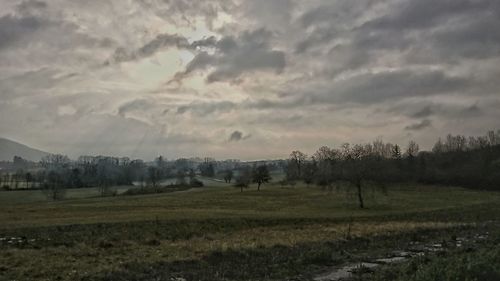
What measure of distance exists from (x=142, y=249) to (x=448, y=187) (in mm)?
107435

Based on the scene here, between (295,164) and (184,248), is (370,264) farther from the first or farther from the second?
(295,164)

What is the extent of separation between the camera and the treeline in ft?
269

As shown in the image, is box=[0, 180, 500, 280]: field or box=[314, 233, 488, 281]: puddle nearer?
box=[314, 233, 488, 281]: puddle

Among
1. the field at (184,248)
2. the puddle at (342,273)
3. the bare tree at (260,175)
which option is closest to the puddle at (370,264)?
the puddle at (342,273)

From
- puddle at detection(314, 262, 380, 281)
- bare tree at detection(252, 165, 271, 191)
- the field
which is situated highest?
bare tree at detection(252, 165, 271, 191)

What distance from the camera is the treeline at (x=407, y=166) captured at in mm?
82062

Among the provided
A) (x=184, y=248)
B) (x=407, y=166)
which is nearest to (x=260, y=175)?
(x=407, y=166)

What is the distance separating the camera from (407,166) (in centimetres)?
15300

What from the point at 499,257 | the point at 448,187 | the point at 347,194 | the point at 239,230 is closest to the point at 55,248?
the point at 239,230

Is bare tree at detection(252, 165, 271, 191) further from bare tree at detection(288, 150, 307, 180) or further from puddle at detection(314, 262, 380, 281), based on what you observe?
puddle at detection(314, 262, 380, 281)

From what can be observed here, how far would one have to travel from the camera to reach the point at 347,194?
81562mm

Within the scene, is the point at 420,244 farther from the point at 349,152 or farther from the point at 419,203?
the point at 349,152

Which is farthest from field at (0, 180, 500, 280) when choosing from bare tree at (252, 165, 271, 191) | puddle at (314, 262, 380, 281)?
bare tree at (252, 165, 271, 191)

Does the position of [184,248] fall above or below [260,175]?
below
